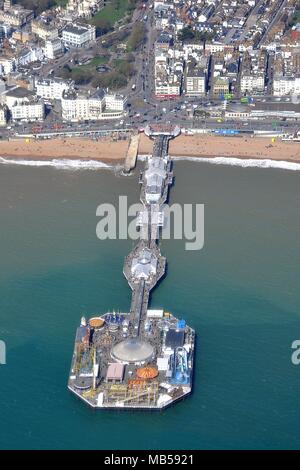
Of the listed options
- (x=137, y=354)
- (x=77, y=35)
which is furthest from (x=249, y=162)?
(x=77, y=35)

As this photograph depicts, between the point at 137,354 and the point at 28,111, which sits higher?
the point at 28,111

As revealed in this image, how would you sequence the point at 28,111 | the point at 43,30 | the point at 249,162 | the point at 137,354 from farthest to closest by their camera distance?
1. the point at 43,30
2. the point at 28,111
3. the point at 249,162
4. the point at 137,354

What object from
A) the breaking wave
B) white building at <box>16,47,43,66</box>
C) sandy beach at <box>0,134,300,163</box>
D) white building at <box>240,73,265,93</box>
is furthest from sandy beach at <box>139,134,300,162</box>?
white building at <box>16,47,43,66</box>

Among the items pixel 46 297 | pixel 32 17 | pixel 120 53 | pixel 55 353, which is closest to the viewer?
pixel 55 353

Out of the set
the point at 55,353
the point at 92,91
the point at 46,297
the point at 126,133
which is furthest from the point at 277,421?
the point at 92,91

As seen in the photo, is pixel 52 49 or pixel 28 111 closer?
pixel 28 111

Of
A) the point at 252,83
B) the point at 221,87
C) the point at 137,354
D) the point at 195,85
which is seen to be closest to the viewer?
the point at 137,354

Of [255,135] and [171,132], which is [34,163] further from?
[255,135]

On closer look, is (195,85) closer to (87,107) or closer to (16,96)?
(87,107)

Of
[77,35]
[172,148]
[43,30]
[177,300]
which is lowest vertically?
[177,300]
